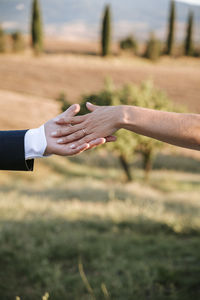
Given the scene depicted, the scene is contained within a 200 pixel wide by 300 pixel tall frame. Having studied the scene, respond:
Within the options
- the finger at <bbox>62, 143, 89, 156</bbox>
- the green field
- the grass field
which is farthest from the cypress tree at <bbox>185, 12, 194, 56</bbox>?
the finger at <bbox>62, 143, 89, 156</bbox>

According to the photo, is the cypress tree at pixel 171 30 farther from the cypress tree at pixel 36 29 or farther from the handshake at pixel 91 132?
the handshake at pixel 91 132

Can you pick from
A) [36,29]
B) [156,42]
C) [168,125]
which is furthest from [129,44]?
[168,125]

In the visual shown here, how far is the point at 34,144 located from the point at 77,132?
46 cm

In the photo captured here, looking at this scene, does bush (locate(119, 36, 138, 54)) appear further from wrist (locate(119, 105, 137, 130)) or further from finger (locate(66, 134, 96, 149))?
wrist (locate(119, 105, 137, 130))

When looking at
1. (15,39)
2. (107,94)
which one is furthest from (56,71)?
(107,94)

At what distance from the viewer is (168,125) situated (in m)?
2.27

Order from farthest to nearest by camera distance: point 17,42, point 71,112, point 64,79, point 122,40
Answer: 1. point 122,40
2. point 17,42
3. point 64,79
4. point 71,112

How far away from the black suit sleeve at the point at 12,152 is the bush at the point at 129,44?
212 feet

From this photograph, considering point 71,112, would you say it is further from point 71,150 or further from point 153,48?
point 153,48

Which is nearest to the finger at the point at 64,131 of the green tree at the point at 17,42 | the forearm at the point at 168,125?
the forearm at the point at 168,125

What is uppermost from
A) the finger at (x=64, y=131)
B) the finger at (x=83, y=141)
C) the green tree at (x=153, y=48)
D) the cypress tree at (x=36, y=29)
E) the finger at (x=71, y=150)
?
the cypress tree at (x=36, y=29)

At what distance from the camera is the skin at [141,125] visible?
2.24 meters

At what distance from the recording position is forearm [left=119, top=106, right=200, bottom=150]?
223 centimetres

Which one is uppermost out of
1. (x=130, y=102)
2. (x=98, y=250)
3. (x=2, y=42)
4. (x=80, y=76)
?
(x=2, y=42)
